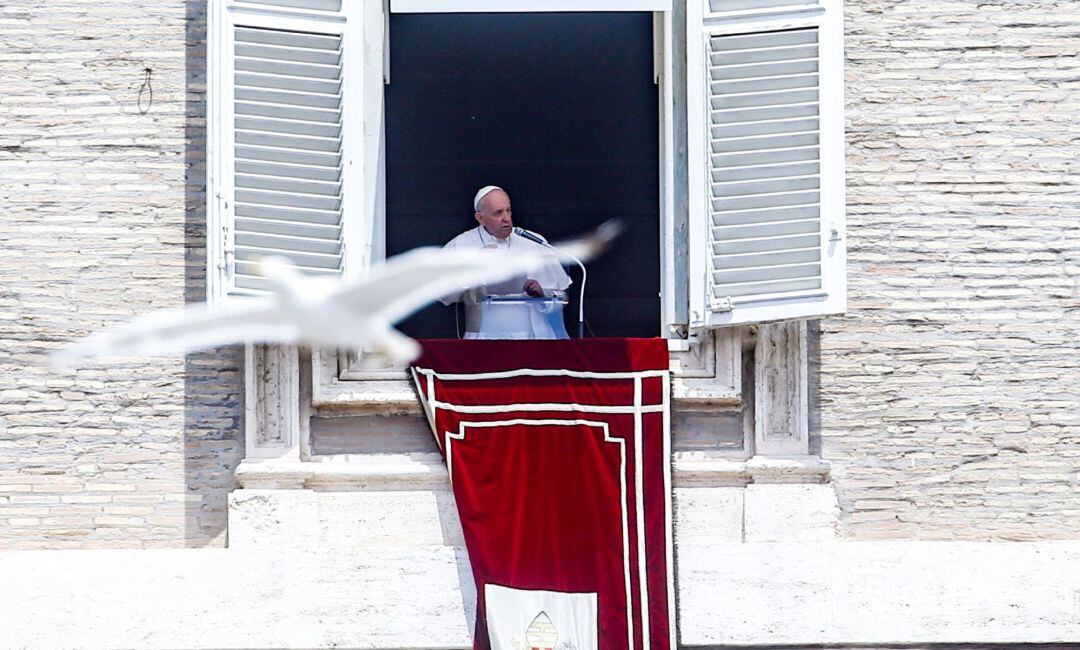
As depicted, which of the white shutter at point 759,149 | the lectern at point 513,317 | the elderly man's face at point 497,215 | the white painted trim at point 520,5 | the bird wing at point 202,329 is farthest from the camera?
the elderly man's face at point 497,215

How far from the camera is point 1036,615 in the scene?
661 centimetres

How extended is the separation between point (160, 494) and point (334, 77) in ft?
4.94

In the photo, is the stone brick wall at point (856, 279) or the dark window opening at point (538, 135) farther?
the dark window opening at point (538, 135)

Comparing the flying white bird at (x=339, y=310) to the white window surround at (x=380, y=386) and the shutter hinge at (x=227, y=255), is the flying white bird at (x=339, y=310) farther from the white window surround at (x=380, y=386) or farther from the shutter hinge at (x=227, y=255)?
the white window surround at (x=380, y=386)

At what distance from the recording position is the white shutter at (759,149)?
6.52 meters

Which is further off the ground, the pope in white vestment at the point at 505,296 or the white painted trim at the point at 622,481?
the pope in white vestment at the point at 505,296

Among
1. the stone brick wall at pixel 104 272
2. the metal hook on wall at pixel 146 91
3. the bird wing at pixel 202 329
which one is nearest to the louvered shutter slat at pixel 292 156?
the stone brick wall at pixel 104 272

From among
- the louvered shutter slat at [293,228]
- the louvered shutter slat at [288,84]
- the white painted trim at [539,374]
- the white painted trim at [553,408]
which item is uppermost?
the louvered shutter slat at [288,84]

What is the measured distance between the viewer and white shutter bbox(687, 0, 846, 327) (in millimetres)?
6520

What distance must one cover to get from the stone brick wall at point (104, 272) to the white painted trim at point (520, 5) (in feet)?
2.46

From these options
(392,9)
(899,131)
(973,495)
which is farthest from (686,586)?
(392,9)

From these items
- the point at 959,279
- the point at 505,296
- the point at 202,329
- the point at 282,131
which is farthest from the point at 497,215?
the point at 202,329

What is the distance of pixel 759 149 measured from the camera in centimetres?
657

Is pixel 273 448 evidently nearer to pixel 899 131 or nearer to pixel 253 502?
pixel 253 502
